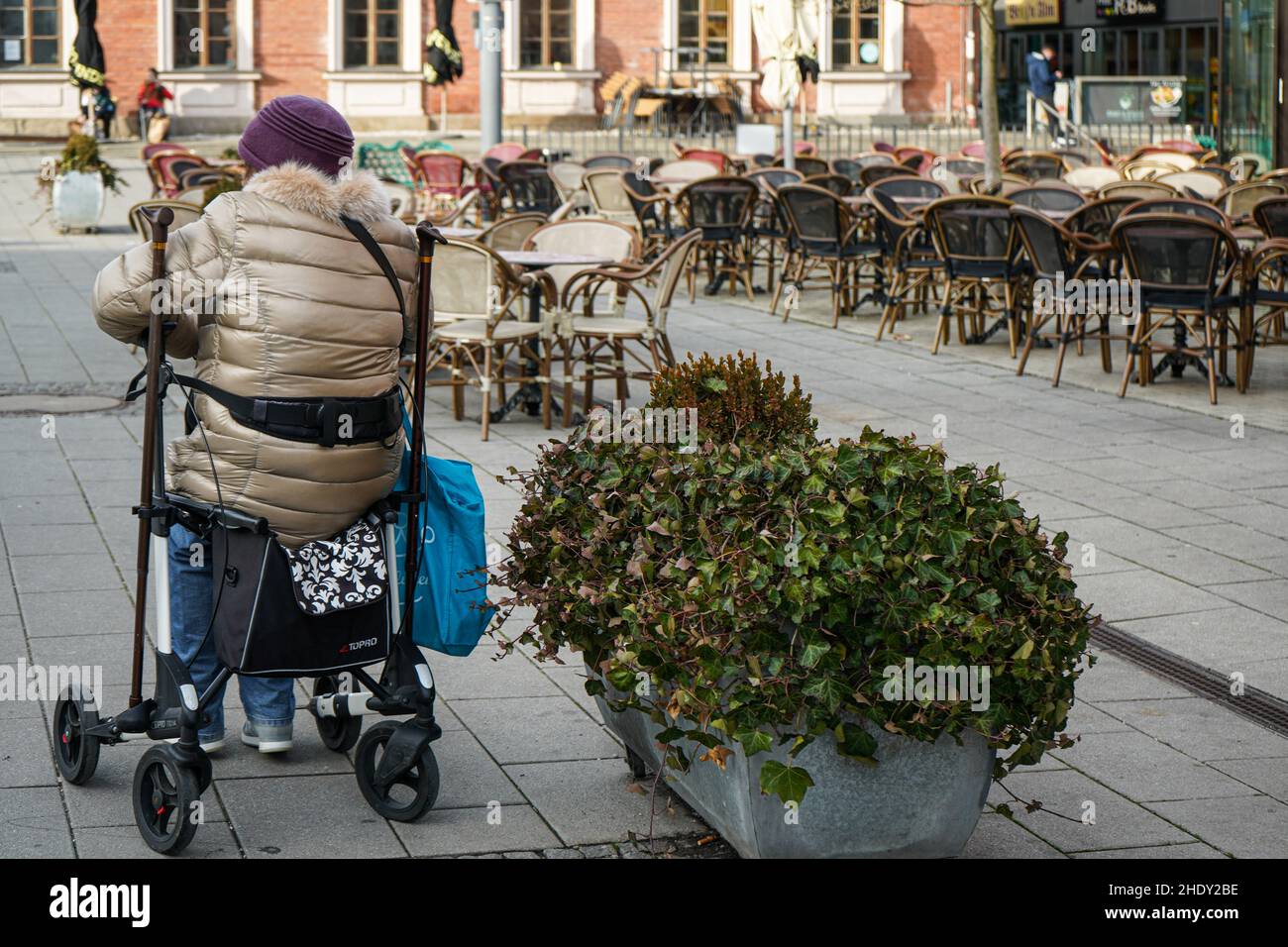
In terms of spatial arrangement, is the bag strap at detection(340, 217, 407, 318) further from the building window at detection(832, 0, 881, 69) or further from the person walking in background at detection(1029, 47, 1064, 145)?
the building window at detection(832, 0, 881, 69)

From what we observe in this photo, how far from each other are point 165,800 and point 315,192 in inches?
53.7

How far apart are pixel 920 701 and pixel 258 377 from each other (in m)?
1.56

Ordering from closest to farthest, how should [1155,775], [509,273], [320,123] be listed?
1. [320,123]
2. [1155,775]
3. [509,273]

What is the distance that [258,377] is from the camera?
3.82m

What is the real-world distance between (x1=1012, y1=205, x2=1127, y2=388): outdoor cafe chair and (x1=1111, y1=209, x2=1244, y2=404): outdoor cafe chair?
14.5 inches

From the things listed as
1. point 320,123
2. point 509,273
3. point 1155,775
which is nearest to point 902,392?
point 509,273

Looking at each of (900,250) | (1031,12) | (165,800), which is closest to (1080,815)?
(165,800)

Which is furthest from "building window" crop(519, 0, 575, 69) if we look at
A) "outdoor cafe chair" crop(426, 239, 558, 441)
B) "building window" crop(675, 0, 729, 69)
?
"outdoor cafe chair" crop(426, 239, 558, 441)

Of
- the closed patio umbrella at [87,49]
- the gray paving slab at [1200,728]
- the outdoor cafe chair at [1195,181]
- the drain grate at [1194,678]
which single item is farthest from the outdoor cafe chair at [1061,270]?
the closed patio umbrella at [87,49]

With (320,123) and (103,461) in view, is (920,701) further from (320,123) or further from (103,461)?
(103,461)

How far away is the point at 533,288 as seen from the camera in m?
→ 9.52

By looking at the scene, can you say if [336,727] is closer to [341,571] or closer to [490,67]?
[341,571]

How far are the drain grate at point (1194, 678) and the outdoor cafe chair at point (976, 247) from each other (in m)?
5.93

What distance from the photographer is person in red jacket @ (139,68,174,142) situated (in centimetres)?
3309
